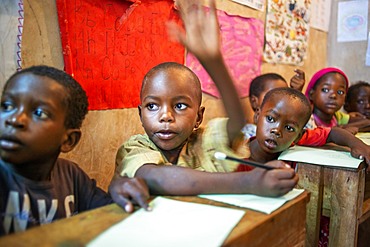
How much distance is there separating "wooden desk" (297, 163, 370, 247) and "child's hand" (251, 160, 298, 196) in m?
0.69

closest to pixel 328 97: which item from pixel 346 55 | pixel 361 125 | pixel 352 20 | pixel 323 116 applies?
pixel 323 116

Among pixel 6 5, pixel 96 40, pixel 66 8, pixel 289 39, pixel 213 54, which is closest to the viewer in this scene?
pixel 213 54

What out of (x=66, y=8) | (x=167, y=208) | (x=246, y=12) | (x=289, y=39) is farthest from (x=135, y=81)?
(x=289, y=39)

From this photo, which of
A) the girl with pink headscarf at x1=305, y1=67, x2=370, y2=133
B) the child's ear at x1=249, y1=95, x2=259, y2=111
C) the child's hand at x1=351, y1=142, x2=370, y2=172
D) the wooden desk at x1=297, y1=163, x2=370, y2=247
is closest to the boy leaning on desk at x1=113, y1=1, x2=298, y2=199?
the wooden desk at x1=297, y1=163, x2=370, y2=247

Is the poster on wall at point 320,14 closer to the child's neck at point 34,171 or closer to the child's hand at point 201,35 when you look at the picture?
the child's hand at point 201,35

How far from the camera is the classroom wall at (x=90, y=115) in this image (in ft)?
4.04

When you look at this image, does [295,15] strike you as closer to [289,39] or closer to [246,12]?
[289,39]

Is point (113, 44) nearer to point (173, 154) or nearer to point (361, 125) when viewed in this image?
point (173, 154)

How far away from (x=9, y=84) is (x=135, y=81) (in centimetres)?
81

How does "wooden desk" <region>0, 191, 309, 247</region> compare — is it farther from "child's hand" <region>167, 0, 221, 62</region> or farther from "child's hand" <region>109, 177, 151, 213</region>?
"child's hand" <region>167, 0, 221, 62</region>

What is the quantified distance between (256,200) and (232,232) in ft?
0.67

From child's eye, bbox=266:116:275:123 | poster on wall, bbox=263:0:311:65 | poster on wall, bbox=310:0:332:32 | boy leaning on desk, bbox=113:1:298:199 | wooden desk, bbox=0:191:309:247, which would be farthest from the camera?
poster on wall, bbox=310:0:332:32

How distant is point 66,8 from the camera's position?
1.31m

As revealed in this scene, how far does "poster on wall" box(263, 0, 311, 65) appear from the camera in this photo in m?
2.63
